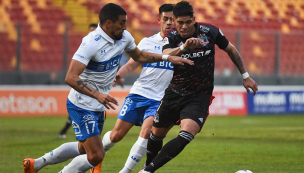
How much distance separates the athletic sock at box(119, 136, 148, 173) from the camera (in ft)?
19.3

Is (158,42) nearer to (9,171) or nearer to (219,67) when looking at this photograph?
(9,171)

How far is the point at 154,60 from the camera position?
573 cm

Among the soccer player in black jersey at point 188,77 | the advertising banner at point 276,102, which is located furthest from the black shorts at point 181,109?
the advertising banner at point 276,102

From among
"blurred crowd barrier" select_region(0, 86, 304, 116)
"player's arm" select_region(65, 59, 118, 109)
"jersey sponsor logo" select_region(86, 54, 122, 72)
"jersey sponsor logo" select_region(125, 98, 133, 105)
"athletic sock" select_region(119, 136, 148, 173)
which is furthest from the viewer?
"blurred crowd barrier" select_region(0, 86, 304, 116)

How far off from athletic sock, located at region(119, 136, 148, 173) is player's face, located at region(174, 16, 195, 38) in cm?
165

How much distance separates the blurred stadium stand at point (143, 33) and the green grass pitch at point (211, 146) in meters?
2.36

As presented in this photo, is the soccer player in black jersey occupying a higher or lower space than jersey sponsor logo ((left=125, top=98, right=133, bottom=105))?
higher

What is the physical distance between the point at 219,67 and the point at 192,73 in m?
12.8

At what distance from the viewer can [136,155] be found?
591 centimetres

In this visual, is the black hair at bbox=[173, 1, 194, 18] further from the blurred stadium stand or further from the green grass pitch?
the blurred stadium stand

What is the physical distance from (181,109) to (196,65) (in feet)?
1.95

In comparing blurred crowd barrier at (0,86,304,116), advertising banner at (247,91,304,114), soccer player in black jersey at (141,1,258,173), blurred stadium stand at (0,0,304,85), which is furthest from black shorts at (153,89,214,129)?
advertising banner at (247,91,304,114)

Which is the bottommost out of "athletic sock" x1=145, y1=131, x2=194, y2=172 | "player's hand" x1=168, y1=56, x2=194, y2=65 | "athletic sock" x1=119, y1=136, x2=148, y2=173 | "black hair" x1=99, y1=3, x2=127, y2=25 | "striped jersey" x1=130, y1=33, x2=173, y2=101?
"athletic sock" x1=119, y1=136, x2=148, y2=173

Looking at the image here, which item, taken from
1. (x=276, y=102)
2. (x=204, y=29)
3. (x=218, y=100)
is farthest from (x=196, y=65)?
(x=276, y=102)
